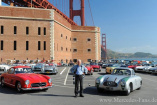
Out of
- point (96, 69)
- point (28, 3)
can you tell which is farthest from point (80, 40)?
point (96, 69)

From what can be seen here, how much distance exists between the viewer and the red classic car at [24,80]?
822 centimetres

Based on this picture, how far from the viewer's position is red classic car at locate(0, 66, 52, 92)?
27.0 feet

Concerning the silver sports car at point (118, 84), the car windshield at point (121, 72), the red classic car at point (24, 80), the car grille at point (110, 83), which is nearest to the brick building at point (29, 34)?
the red classic car at point (24, 80)

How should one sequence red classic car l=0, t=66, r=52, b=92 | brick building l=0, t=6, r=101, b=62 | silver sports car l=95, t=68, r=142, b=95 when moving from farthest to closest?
brick building l=0, t=6, r=101, b=62
red classic car l=0, t=66, r=52, b=92
silver sports car l=95, t=68, r=142, b=95

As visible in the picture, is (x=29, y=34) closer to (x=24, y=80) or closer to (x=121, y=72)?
(x=24, y=80)

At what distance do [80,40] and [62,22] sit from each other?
9718mm

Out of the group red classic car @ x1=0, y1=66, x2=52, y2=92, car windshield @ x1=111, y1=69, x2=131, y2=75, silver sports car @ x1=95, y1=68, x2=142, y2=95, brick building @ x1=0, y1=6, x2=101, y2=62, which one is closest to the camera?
silver sports car @ x1=95, y1=68, x2=142, y2=95

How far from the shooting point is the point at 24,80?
822 centimetres

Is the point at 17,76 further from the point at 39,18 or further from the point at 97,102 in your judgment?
the point at 39,18

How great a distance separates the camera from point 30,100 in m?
7.02

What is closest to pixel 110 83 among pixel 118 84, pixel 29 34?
pixel 118 84

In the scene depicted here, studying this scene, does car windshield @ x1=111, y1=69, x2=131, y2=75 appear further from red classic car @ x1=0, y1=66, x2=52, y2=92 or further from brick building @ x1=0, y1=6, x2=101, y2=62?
brick building @ x1=0, y1=6, x2=101, y2=62

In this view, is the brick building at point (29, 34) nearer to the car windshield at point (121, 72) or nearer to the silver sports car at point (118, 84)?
the car windshield at point (121, 72)

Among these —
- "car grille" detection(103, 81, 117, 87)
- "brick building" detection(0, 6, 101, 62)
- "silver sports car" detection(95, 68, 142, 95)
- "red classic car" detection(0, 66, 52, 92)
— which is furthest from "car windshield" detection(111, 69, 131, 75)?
"brick building" detection(0, 6, 101, 62)
